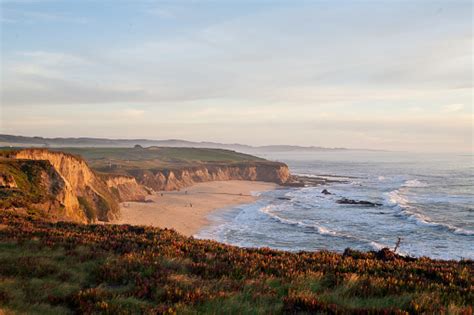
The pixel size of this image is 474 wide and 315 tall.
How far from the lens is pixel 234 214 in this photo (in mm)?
49625

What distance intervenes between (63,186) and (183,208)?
83.5ft

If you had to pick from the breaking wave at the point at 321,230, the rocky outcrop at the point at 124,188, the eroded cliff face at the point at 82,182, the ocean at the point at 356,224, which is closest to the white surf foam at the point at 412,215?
the ocean at the point at 356,224

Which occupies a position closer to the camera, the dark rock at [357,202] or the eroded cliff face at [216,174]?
the dark rock at [357,202]

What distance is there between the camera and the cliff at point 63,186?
24.0 m

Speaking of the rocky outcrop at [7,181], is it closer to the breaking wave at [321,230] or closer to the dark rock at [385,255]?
the dark rock at [385,255]

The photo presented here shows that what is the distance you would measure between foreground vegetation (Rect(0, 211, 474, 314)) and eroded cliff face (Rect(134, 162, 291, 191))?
6348 centimetres

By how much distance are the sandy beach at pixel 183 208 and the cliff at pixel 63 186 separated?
2.99m

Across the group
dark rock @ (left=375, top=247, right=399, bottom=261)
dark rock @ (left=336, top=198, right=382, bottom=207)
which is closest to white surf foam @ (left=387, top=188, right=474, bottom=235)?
dark rock @ (left=336, top=198, right=382, bottom=207)

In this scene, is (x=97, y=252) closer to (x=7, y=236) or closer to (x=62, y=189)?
(x=7, y=236)

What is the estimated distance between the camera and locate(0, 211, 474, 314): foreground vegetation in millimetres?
6961

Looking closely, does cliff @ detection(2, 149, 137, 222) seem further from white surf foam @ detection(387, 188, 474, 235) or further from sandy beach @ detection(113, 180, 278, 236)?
white surf foam @ detection(387, 188, 474, 235)

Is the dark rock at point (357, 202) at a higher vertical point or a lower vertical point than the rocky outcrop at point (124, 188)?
lower

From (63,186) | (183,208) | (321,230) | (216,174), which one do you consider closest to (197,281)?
(63,186)

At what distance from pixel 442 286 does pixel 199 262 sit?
564 cm
